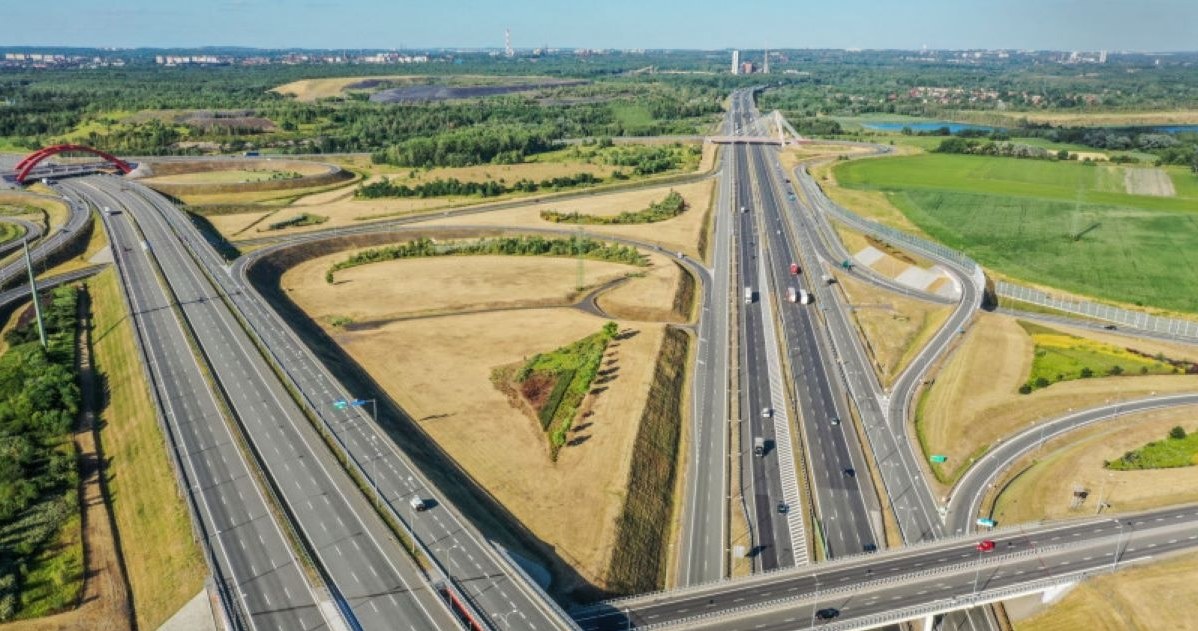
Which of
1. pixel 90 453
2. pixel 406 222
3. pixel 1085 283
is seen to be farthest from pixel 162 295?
pixel 1085 283

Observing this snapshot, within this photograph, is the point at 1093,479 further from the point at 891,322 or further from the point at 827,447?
the point at 891,322

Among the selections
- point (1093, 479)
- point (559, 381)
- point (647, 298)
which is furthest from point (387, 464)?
point (1093, 479)

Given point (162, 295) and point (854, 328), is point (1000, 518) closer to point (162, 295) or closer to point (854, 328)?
point (854, 328)

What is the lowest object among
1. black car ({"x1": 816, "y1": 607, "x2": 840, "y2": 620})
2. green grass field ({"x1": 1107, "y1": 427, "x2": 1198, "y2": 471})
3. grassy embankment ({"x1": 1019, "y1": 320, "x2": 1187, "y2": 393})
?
black car ({"x1": 816, "y1": 607, "x2": 840, "y2": 620})

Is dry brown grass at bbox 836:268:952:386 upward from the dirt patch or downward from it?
downward

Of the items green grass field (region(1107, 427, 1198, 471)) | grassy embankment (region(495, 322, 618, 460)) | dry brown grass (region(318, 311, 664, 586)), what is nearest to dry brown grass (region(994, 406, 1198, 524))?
green grass field (region(1107, 427, 1198, 471))

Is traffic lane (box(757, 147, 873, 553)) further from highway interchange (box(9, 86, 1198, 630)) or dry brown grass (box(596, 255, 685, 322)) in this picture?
dry brown grass (box(596, 255, 685, 322))
